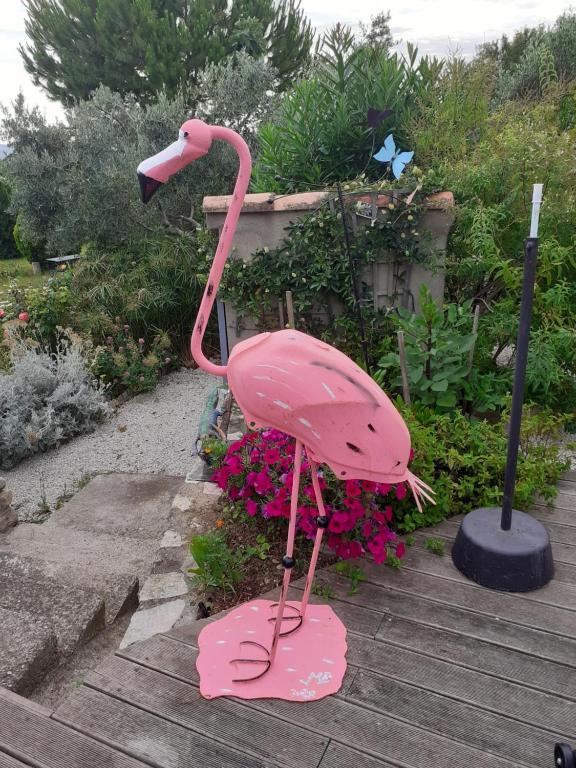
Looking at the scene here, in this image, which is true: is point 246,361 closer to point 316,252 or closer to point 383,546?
point 383,546

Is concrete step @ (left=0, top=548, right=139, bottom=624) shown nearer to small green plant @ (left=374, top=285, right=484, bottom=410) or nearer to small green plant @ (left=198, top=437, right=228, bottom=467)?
small green plant @ (left=198, top=437, right=228, bottom=467)

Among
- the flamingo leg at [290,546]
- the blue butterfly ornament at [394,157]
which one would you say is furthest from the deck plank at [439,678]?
the blue butterfly ornament at [394,157]

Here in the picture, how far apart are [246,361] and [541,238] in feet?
8.53

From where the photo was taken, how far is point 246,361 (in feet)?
5.33

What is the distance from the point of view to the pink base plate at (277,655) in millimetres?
1723

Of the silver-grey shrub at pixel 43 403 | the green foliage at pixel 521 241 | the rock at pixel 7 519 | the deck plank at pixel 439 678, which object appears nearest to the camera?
the deck plank at pixel 439 678

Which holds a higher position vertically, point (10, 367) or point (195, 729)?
point (10, 367)

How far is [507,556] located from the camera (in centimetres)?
206

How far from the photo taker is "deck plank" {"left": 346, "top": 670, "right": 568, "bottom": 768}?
1.52 metres

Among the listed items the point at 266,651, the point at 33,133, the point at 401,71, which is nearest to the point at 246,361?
the point at 266,651

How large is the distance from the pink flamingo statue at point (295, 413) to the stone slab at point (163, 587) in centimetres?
55

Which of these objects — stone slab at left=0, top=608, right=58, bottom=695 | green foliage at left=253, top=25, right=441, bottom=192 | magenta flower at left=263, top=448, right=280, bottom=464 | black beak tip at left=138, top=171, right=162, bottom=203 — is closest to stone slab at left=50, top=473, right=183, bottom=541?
magenta flower at left=263, top=448, right=280, bottom=464

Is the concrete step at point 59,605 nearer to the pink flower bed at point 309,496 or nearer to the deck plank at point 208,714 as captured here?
the deck plank at point 208,714

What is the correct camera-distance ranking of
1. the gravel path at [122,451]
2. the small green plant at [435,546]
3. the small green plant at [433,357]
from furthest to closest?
the gravel path at [122,451]
the small green plant at [433,357]
the small green plant at [435,546]
